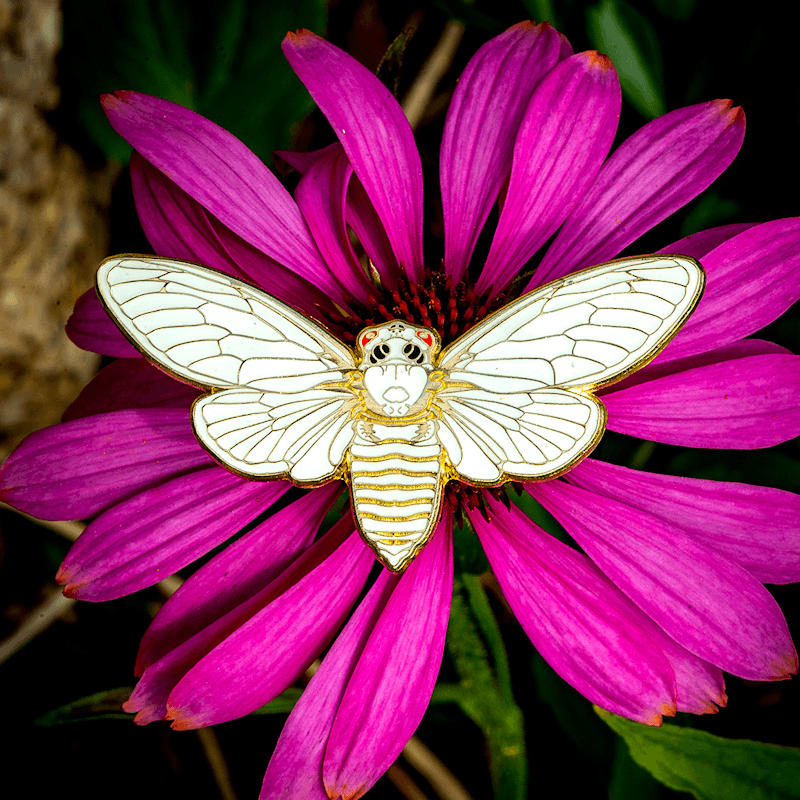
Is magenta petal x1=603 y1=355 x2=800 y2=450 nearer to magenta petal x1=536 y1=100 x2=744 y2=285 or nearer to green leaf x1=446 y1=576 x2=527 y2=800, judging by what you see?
magenta petal x1=536 y1=100 x2=744 y2=285

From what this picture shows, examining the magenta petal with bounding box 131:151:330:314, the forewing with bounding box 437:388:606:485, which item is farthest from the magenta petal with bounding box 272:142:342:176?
the forewing with bounding box 437:388:606:485

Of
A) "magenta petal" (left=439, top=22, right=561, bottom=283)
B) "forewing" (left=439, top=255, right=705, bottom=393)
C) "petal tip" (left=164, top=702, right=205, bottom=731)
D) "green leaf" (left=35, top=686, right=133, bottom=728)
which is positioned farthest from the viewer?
"green leaf" (left=35, top=686, right=133, bottom=728)

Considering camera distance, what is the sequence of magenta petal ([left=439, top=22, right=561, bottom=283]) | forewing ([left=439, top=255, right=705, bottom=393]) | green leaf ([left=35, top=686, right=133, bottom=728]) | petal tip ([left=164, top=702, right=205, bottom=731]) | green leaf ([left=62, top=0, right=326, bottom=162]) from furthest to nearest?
green leaf ([left=62, top=0, right=326, bottom=162]) → green leaf ([left=35, top=686, right=133, bottom=728]) → magenta petal ([left=439, top=22, right=561, bottom=283]) → petal tip ([left=164, top=702, right=205, bottom=731]) → forewing ([left=439, top=255, right=705, bottom=393])

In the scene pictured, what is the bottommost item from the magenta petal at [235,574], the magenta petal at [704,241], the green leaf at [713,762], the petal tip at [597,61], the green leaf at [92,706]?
the green leaf at [713,762]

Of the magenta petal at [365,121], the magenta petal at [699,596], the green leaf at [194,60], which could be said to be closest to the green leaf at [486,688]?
the magenta petal at [699,596]

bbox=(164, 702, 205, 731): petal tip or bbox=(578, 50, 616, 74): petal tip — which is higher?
bbox=(578, 50, 616, 74): petal tip

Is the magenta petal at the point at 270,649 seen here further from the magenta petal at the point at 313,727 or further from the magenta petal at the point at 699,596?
the magenta petal at the point at 699,596
